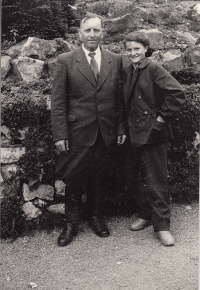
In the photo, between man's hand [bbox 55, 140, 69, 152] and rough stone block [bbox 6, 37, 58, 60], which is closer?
man's hand [bbox 55, 140, 69, 152]

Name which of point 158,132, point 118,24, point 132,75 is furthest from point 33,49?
point 158,132

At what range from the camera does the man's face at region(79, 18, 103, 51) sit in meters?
3.43

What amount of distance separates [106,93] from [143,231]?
1357 mm

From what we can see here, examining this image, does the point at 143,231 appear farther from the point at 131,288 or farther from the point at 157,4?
the point at 157,4

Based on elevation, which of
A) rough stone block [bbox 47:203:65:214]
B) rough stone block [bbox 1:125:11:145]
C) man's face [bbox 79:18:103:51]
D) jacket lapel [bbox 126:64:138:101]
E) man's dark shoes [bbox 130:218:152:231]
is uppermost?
man's face [bbox 79:18:103:51]

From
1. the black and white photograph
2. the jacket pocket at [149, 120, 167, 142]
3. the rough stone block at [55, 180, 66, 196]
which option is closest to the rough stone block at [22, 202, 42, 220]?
the black and white photograph

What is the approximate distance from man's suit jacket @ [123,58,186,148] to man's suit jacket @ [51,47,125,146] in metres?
0.14

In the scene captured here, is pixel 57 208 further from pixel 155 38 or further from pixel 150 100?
pixel 155 38

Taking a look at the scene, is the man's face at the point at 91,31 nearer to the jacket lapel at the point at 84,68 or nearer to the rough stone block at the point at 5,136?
the jacket lapel at the point at 84,68

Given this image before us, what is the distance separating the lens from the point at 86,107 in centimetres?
356

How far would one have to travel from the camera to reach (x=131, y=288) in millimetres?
3031

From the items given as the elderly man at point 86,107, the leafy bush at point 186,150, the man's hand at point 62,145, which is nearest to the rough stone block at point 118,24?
the leafy bush at point 186,150

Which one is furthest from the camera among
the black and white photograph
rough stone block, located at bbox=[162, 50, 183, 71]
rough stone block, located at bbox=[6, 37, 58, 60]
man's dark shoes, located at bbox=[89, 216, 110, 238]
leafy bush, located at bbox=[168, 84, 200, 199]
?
rough stone block, located at bbox=[162, 50, 183, 71]

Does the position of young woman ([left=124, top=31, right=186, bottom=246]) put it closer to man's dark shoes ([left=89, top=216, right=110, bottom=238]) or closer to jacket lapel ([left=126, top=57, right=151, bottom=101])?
jacket lapel ([left=126, top=57, right=151, bottom=101])
